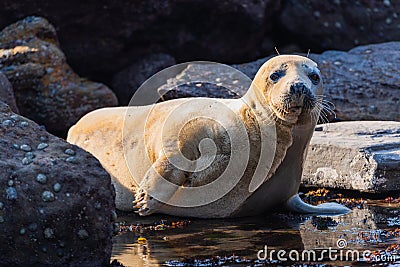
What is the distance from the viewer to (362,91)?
9461 millimetres

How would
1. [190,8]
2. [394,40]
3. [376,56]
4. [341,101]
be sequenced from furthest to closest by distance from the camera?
[394,40] < [190,8] < [376,56] < [341,101]

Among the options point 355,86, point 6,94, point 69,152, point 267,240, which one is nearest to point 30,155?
point 69,152

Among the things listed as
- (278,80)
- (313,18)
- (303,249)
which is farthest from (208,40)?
(303,249)

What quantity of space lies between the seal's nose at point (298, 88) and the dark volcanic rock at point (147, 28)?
15.8ft

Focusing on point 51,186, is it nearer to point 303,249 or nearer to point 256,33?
point 303,249

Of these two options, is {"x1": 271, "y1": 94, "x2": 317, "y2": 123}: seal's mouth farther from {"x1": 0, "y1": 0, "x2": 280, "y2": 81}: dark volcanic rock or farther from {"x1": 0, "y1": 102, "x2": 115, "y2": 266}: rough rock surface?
{"x1": 0, "y1": 0, "x2": 280, "y2": 81}: dark volcanic rock

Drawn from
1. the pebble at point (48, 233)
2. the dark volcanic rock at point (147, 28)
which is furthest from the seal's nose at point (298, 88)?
the dark volcanic rock at point (147, 28)

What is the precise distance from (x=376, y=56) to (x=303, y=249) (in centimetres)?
541

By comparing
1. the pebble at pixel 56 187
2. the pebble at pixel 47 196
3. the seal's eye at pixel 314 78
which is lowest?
the pebble at pixel 47 196

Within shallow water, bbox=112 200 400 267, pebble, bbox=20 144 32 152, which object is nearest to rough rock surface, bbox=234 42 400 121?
shallow water, bbox=112 200 400 267

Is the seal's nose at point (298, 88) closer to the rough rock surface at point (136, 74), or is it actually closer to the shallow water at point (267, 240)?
the shallow water at point (267, 240)

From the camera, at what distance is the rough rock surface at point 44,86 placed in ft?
31.6

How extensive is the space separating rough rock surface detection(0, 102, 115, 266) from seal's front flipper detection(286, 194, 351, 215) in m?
2.23

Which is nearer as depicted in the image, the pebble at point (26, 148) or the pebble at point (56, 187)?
the pebble at point (56, 187)
